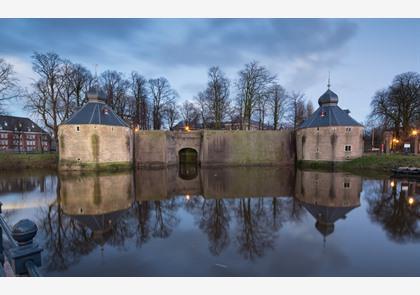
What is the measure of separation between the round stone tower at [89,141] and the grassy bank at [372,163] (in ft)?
65.3

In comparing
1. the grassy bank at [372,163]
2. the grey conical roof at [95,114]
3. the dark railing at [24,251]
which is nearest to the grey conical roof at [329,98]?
the grassy bank at [372,163]

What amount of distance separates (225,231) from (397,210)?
6.85 metres

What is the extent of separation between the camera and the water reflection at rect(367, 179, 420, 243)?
609cm

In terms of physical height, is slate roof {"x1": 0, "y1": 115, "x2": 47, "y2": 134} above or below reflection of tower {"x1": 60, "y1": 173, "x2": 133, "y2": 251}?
above

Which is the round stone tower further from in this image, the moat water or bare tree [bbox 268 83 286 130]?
bare tree [bbox 268 83 286 130]

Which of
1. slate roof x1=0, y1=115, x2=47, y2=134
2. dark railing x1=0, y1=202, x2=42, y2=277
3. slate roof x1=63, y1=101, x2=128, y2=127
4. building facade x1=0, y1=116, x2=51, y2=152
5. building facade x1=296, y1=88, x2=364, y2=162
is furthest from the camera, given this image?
slate roof x1=0, y1=115, x2=47, y2=134

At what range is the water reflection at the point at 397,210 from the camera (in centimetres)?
609

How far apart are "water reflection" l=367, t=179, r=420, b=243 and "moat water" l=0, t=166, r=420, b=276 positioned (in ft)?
0.11

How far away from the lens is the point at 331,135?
70.5 feet

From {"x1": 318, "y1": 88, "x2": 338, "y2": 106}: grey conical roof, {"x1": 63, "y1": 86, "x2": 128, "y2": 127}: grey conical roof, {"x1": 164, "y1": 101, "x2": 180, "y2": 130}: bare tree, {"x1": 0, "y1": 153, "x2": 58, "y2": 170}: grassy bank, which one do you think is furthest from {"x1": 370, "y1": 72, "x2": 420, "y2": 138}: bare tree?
{"x1": 0, "y1": 153, "x2": 58, "y2": 170}: grassy bank

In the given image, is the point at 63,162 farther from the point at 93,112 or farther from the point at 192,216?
the point at 192,216

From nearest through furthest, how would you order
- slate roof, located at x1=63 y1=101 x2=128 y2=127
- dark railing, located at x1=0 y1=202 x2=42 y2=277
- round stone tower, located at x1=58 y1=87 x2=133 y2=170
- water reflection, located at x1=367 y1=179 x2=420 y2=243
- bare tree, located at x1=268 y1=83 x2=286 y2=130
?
dark railing, located at x1=0 y1=202 x2=42 y2=277
water reflection, located at x1=367 y1=179 x2=420 y2=243
round stone tower, located at x1=58 y1=87 x2=133 y2=170
slate roof, located at x1=63 y1=101 x2=128 y2=127
bare tree, located at x1=268 y1=83 x2=286 y2=130

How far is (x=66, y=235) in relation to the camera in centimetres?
600

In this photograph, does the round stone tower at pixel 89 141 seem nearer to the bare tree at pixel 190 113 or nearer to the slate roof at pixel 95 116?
the slate roof at pixel 95 116
